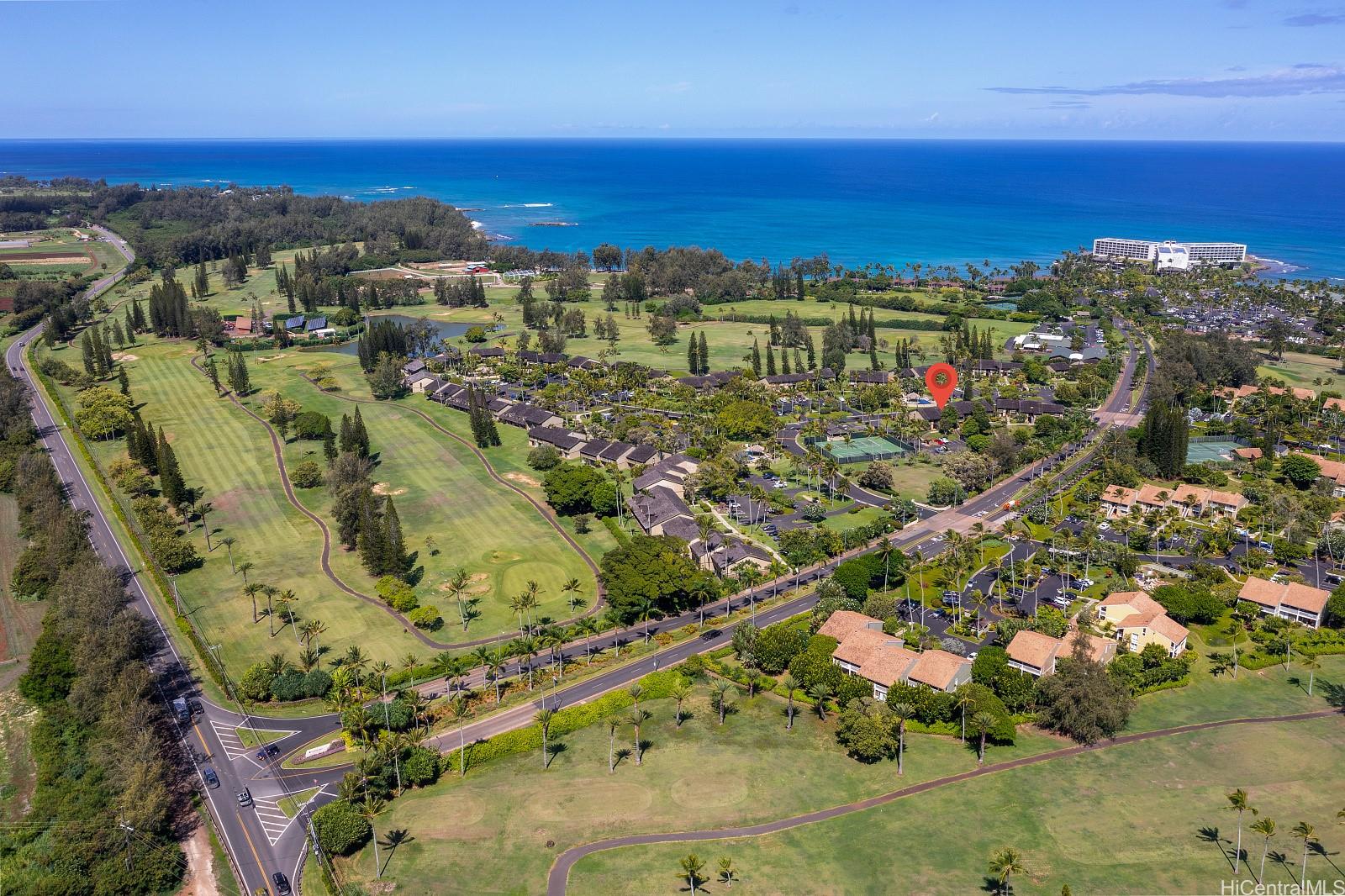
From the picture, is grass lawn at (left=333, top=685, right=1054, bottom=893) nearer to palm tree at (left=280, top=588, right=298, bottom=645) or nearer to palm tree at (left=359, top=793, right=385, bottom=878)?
palm tree at (left=359, top=793, right=385, bottom=878)

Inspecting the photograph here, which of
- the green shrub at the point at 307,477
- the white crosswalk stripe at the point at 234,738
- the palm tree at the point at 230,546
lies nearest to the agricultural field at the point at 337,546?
the palm tree at the point at 230,546

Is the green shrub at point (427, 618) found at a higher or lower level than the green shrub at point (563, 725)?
higher

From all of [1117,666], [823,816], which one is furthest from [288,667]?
[1117,666]

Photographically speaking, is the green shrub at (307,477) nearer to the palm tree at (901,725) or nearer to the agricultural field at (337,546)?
the agricultural field at (337,546)

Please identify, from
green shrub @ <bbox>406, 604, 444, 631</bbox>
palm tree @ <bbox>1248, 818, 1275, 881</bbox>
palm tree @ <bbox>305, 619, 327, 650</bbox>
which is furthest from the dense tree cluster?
palm tree @ <bbox>1248, 818, 1275, 881</bbox>

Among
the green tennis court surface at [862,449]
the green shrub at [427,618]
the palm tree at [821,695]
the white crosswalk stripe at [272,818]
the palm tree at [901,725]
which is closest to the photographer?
the white crosswalk stripe at [272,818]

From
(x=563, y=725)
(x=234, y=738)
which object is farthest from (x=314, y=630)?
(x=563, y=725)
